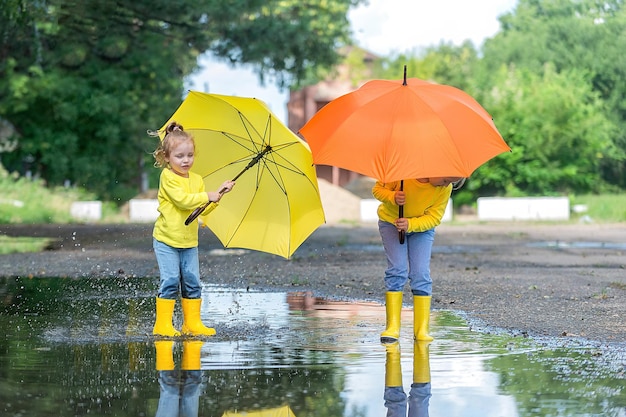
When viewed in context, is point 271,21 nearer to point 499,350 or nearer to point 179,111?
point 179,111

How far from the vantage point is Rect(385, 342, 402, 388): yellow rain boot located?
286 inches

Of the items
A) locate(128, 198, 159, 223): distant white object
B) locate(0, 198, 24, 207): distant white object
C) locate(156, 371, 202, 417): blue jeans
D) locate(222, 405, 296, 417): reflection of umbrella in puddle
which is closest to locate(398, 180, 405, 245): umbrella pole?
locate(156, 371, 202, 417): blue jeans

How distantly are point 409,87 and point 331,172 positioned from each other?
6902cm

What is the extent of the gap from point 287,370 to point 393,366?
2.30ft

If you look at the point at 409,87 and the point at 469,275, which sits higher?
the point at 409,87

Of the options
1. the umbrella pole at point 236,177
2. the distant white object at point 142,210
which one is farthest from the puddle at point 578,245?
the distant white object at point 142,210

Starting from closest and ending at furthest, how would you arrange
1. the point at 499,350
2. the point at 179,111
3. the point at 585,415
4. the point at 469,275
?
the point at 585,415, the point at 499,350, the point at 179,111, the point at 469,275

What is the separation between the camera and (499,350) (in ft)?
28.3

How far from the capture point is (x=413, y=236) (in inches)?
375

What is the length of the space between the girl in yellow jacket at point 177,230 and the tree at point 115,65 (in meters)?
15.6

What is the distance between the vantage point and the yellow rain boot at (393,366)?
23.8 feet

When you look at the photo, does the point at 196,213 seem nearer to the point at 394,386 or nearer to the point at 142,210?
the point at 394,386

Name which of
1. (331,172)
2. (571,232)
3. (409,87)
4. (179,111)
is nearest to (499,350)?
(409,87)

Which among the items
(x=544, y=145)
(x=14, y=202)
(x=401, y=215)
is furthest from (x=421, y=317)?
(x=544, y=145)
